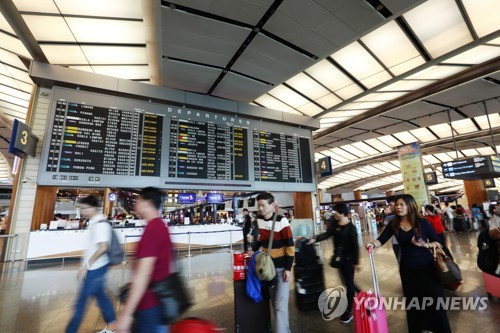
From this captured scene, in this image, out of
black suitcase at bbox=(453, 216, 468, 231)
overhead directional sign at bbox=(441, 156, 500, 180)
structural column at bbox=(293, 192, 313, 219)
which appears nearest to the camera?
overhead directional sign at bbox=(441, 156, 500, 180)

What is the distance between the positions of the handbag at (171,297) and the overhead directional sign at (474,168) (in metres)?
12.5

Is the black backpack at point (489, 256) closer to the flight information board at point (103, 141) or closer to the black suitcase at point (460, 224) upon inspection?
the flight information board at point (103, 141)

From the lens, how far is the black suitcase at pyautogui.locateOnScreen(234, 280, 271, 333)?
2658 millimetres

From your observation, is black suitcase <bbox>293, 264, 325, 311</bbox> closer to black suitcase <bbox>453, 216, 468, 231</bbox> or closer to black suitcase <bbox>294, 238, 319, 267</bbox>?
black suitcase <bbox>294, 238, 319, 267</bbox>

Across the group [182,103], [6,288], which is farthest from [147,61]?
[6,288]

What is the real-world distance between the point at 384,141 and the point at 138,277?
15.6 metres

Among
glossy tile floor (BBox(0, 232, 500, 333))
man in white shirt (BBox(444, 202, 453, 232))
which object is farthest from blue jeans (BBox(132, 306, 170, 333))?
man in white shirt (BBox(444, 202, 453, 232))

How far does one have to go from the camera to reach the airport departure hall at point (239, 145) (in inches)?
104

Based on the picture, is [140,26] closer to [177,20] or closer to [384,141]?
[177,20]

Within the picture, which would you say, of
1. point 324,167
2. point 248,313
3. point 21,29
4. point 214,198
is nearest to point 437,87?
point 324,167

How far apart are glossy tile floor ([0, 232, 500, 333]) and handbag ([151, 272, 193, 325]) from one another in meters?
1.69

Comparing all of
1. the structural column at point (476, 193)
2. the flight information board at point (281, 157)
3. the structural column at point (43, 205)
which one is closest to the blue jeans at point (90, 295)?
the structural column at point (43, 205)

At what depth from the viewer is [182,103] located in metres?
8.32

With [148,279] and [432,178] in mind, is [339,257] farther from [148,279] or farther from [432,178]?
[432,178]
